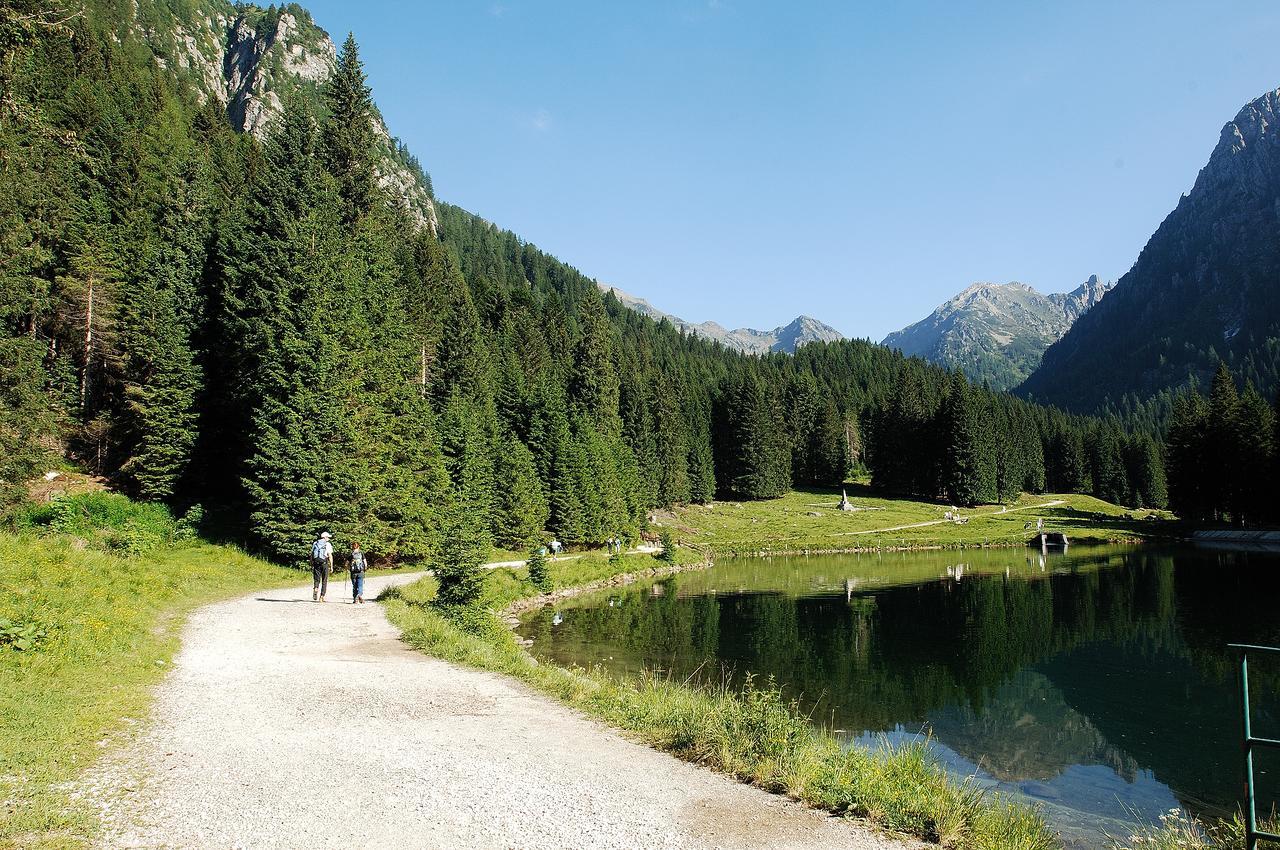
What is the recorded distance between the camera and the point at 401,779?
27.6 ft

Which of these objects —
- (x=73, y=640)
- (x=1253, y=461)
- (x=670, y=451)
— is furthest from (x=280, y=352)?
(x=1253, y=461)

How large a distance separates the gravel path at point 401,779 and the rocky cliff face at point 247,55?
153 meters

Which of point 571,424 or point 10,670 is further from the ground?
point 571,424

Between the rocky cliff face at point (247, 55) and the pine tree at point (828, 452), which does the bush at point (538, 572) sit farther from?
the rocky cliff face at point (247, 55)

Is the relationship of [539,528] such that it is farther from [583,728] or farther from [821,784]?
[821,784]

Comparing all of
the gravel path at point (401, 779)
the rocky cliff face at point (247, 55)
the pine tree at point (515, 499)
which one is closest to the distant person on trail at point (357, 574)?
the gravel path at point (401, 779)

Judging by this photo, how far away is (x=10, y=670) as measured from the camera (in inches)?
423

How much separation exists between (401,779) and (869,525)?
8487 centimetres

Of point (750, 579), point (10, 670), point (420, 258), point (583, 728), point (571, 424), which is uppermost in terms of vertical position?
point (420, 258)

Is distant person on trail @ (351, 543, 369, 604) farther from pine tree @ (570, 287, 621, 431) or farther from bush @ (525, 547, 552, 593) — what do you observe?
pine tree @ (570, 287, 621, 431)

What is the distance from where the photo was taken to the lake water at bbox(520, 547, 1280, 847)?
16406 millimetres

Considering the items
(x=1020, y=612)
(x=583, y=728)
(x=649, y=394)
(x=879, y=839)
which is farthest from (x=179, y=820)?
(x=649, y=394)

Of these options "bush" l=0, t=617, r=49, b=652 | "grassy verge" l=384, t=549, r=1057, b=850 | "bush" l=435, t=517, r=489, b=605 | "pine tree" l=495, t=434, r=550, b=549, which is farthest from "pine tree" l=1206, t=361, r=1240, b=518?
"bush" l=0, t=617, r=49, b=652

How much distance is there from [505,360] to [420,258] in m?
12.9
